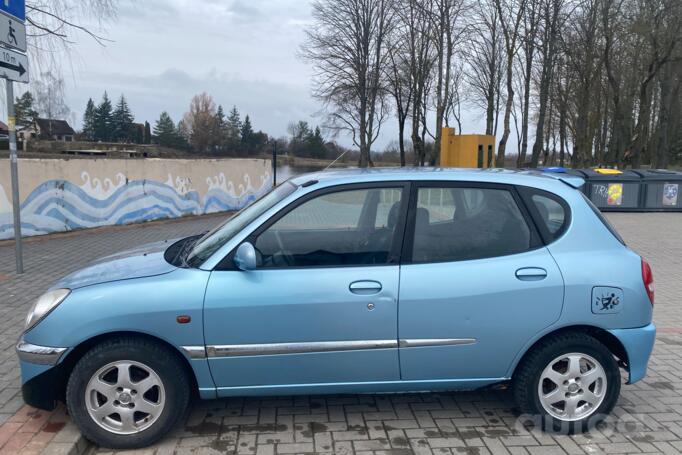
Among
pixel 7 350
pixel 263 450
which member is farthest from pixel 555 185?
pixel 7 350

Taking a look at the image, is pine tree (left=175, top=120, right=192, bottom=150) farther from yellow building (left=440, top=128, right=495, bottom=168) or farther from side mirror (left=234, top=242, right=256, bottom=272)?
side mirror (left=234, top=242, right=256, bottom=272)

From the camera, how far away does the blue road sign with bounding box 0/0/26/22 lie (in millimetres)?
6656

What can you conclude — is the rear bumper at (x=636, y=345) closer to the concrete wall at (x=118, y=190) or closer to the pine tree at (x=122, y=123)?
the concrete wall at (x=118, y=190)

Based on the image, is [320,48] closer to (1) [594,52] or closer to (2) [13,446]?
(1) [594,52]

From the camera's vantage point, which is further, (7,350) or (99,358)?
(7,350)

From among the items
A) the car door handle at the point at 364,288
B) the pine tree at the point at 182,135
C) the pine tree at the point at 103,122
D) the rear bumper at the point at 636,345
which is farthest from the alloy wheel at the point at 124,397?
the pine tree at the point at 103,122

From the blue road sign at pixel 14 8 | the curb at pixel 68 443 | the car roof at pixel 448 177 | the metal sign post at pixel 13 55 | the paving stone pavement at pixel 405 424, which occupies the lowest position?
the paving stone pavement at pixel 405 424

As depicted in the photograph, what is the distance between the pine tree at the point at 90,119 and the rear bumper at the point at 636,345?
193 feet

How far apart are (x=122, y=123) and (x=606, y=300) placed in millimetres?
61111

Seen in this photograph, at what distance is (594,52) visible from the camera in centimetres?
2692

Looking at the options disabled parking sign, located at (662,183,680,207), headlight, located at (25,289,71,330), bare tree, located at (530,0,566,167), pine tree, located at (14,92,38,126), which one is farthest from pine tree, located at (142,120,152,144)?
headlight, located at (25,289,71,330)

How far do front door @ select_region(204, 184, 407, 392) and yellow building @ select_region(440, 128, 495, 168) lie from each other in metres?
13.0

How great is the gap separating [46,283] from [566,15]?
23832mm

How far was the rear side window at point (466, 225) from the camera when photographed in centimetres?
344
